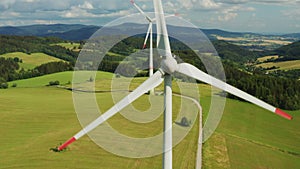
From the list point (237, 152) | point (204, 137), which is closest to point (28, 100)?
point (204, 137)

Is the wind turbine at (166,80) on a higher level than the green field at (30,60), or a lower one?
higher

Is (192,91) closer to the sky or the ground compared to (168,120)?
closer to the ground

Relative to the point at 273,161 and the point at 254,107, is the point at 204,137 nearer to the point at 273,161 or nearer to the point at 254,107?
the point at 273,161

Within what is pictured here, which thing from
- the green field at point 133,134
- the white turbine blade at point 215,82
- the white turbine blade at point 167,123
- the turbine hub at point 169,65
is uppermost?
the turbine hub at point 169,65

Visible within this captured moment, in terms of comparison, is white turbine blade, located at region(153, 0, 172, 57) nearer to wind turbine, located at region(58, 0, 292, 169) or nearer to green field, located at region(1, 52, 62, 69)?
wind turbine, located at region(58, 0, 292, 169)

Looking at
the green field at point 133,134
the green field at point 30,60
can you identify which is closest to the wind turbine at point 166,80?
the green field at point 133,134

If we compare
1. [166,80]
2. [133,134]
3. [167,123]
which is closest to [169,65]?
[166,80]

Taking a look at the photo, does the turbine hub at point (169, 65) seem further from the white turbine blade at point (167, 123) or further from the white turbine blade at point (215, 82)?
the white turbine blade at point (167, 123)

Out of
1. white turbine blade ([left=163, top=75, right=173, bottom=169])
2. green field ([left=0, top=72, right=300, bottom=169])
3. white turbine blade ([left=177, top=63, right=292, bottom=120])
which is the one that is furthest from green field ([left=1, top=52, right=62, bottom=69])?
white turbine blade ([left=163, top=75, right=173, bottom=169])

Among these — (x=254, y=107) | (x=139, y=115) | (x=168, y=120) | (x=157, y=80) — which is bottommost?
(x=254, y=107)
